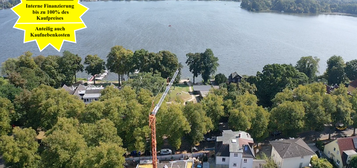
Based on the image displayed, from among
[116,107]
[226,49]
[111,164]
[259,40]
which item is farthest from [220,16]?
[111,164]

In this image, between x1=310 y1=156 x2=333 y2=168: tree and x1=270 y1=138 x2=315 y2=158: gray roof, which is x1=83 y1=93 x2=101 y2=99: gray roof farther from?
x1=310 y1=156 x2=333 y2=168: tree

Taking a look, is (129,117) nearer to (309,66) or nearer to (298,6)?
(309,66)

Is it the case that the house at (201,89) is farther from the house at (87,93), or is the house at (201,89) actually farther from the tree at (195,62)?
the house at (87,93)

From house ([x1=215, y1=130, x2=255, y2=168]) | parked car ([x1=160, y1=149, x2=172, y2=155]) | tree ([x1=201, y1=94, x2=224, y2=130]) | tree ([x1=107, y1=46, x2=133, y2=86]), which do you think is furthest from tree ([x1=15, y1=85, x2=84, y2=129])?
tree ([x1=107, y1=46, x2=133, y2=86])

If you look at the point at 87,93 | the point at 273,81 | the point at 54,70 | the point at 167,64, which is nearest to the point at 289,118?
the point at 273,81

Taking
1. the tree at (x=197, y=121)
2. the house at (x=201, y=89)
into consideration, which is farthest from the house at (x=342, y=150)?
the house at (x=201, y=89)

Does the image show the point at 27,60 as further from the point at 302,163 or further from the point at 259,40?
A: the point at 259,40

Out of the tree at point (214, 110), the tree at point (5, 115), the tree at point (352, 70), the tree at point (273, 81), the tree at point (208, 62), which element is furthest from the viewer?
the tree at point (208, 62)
